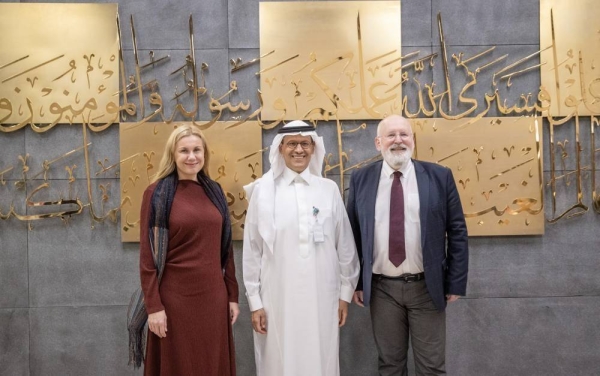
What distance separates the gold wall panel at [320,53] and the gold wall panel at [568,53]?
868 mm

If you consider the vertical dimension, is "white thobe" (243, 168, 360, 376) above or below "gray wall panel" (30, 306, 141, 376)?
above

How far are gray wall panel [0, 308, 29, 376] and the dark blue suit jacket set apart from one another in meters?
1.97

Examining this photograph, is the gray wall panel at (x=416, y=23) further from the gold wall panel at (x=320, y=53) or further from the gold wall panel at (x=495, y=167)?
the gold wall panel at (x=495, y=167)

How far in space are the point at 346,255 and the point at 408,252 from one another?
29 centimetres

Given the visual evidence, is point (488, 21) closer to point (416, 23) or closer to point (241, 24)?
point (416, 23)

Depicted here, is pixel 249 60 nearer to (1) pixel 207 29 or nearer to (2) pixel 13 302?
(1) pixel 207 29

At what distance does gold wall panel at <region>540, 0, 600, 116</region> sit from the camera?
3.00m

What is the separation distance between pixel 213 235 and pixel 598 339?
2361 mm

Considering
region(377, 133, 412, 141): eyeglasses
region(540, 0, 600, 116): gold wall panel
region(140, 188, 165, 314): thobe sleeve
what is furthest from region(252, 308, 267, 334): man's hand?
region(540, 0, 600, 116): gold wall panel

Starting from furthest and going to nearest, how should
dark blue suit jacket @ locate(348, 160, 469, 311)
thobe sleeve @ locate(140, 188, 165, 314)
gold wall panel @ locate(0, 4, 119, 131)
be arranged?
gold wall panel @ locate(0, 4, 119, 131) < dark blue suit jacket @ locate(348, 160, 469, 311) < thobe sleeve @ locate(140, 188, 165, 314)

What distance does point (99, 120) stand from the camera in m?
2.94

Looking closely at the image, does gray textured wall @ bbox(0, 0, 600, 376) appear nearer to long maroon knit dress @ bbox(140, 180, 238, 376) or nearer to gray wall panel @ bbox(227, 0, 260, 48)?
gray wall panel @ bbox(227, 0, 260, 48)

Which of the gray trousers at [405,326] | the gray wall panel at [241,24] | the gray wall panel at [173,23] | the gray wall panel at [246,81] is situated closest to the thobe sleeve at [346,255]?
the gray trousers at [405,326]

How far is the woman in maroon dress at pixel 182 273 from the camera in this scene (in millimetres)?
2113
